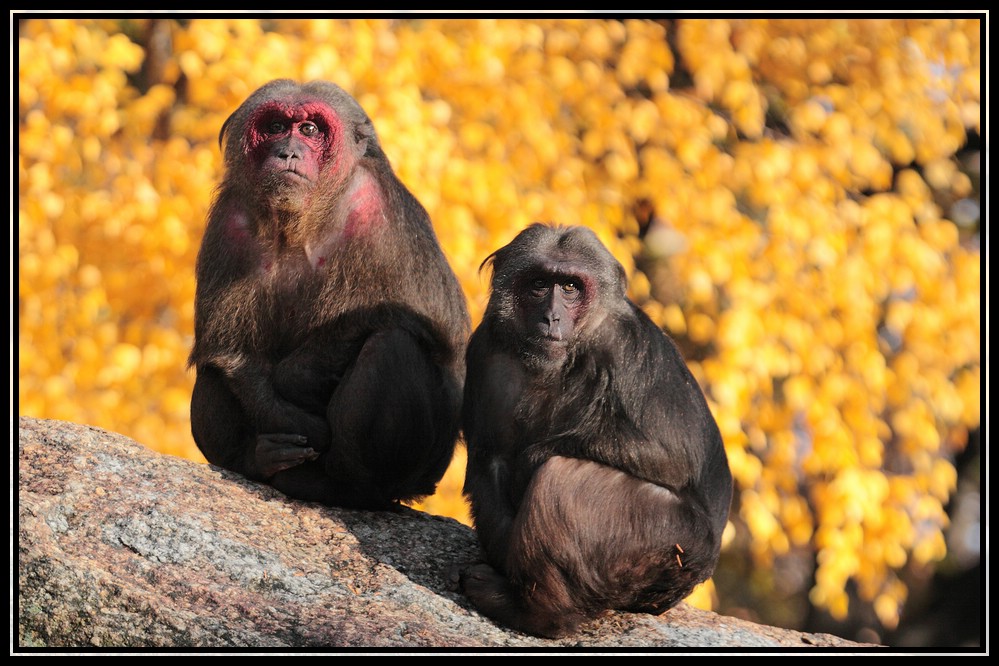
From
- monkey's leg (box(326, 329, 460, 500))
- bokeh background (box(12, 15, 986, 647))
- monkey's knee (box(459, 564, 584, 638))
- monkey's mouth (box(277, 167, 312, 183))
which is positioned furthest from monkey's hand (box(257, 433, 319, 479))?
bokeh background (box(12, 15, 986, 647))

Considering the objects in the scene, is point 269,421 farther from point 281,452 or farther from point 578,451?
point 578,451

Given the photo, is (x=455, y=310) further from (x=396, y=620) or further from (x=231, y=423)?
(x=396, y=620)

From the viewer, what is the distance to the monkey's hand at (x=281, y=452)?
5441 millimetres

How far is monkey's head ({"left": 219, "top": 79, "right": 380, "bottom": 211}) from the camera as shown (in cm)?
558

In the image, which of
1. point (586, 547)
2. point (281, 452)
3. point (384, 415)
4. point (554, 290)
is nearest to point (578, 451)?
point (586, 547)

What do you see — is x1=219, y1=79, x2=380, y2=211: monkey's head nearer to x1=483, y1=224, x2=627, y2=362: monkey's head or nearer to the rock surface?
x1=483, y1=224, x2=627, y2=362: monkey's head

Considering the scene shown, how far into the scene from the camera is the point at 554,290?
4.82 meters

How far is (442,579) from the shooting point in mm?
5055

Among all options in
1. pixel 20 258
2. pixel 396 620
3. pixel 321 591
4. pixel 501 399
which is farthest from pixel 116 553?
pixel 20 258

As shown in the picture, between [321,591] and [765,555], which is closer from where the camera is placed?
[321,591]

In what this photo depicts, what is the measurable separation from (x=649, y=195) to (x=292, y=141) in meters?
4.97

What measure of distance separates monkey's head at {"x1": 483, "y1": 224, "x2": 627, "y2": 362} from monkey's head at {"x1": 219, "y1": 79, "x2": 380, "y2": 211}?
1202 mm

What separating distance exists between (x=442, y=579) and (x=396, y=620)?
439mm

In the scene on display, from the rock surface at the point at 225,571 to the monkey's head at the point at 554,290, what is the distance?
3.68 feet
